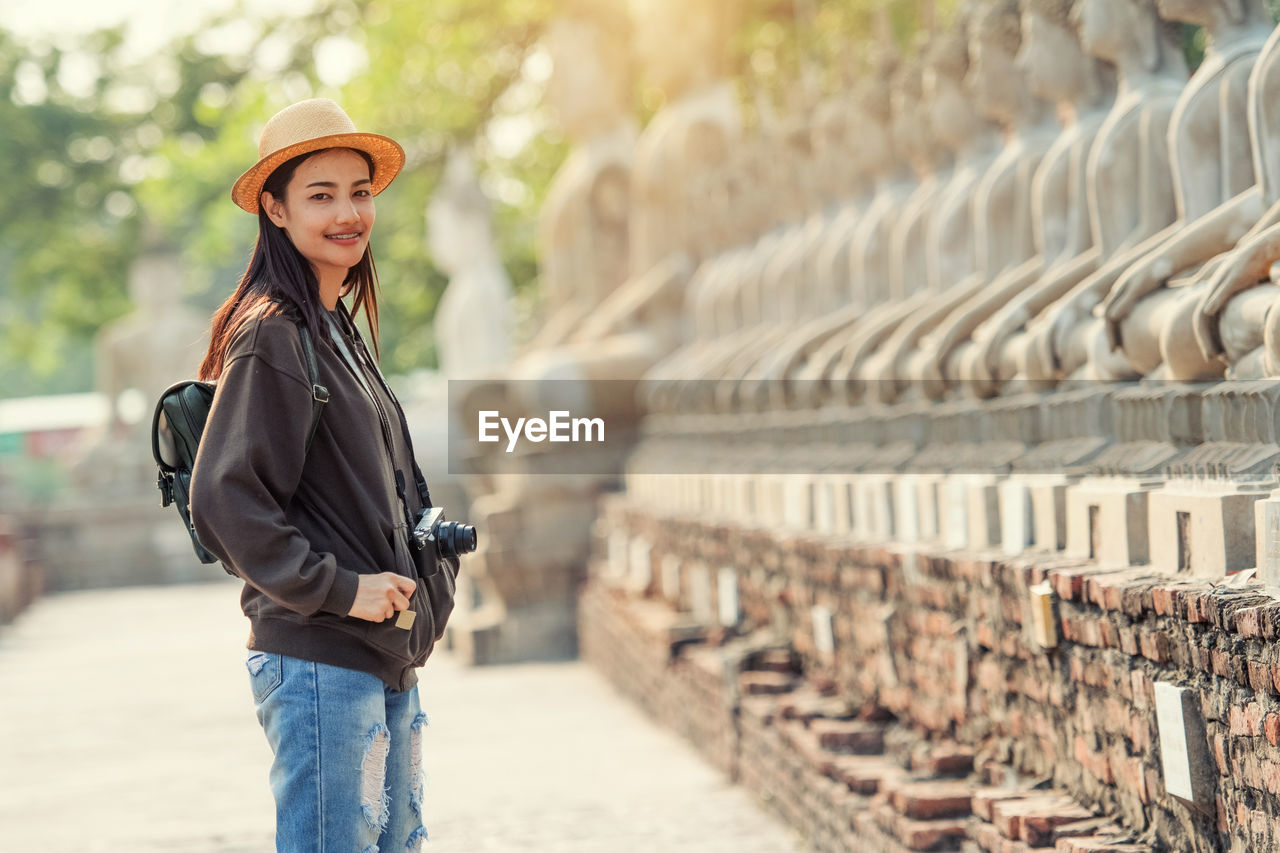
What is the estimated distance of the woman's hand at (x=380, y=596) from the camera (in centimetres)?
267

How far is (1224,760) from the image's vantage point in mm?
3139

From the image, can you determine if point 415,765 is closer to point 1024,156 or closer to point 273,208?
point 273,208

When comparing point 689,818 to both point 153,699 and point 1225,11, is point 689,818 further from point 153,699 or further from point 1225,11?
point 153,699

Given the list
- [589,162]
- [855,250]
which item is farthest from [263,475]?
[589,162]

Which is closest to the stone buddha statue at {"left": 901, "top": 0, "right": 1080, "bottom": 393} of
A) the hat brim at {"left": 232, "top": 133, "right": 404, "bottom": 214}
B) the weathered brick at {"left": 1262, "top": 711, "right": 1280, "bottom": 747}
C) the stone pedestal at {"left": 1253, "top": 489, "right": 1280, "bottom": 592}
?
the stone pedestal at {"left": 1253, "top": 489, "right": 1280, "bottom": 592}

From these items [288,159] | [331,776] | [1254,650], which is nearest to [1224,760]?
[1254,650]

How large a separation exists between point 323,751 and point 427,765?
18.8ft

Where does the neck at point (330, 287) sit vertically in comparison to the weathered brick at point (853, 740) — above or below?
above

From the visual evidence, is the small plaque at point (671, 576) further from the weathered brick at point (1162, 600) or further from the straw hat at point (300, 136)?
the straw hat at point (300, 136)

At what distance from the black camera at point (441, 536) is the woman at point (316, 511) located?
0.10 ft

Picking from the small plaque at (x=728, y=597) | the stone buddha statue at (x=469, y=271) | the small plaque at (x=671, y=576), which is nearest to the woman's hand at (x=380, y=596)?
the small plaque at (x=728, y=597)

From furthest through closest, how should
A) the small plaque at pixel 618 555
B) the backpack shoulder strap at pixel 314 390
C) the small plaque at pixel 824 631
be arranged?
the small plaque at pixel 618 555
the small plaque at pixel 824 631
the backpack shoulder strap at pixel 314 390

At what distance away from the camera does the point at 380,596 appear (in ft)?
8.83

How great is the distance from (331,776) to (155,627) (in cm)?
1454
